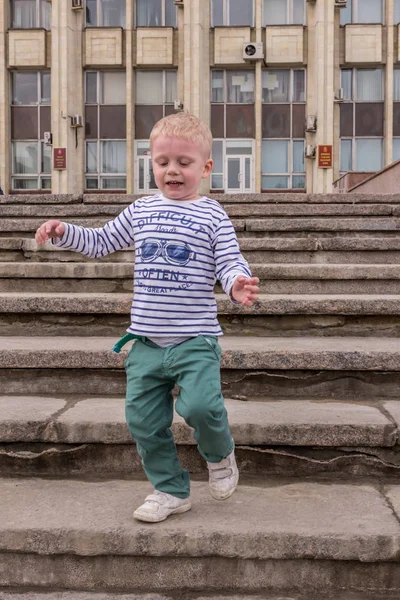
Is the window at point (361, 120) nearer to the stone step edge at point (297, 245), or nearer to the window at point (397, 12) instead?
the window at point (397, 12)

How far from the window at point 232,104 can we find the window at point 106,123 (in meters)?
3.28

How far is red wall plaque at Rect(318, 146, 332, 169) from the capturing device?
2158 cm

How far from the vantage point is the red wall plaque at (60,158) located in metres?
22.2

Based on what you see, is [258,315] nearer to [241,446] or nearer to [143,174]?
[241,446]

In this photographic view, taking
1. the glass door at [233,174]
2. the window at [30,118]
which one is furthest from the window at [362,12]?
the window at [30,118]

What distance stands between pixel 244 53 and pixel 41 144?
787 centimetres

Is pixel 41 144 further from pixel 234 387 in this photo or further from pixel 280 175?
pixel 234 387

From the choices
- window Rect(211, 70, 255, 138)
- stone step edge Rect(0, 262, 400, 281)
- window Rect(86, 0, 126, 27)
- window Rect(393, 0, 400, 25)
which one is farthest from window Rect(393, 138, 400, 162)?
stone step edge Rect(0, 262, 400, 281)

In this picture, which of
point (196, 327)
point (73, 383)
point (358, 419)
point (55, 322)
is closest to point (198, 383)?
point (196, 327)

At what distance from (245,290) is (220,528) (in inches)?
30.9

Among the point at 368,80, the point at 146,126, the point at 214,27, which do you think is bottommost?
the point at 146,126

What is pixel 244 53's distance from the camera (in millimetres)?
21781

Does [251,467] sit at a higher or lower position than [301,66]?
lower

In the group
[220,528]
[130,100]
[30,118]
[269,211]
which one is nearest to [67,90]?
[30,118]
